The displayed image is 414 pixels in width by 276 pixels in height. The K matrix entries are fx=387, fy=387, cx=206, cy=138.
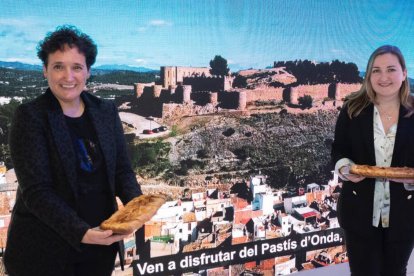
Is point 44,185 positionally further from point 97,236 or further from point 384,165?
point 384,165

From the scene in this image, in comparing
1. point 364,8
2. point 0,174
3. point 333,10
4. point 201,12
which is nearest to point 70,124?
point 0,174

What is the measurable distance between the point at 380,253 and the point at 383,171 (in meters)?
0.38

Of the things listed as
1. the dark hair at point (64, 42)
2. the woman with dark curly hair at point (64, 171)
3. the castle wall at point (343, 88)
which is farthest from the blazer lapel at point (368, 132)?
the castle wall at point (343, 88)

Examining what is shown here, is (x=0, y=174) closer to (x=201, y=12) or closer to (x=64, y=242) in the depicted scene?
(x=64, y=242)

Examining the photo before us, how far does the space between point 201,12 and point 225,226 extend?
153 cm

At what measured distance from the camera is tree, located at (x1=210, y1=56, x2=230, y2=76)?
2.75m

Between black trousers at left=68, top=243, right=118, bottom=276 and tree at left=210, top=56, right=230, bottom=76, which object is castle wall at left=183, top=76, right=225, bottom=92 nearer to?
tree at left=210, top=56, right=230, bottom=76

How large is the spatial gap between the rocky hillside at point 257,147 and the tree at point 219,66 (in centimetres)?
33

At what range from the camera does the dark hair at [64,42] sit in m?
1.21

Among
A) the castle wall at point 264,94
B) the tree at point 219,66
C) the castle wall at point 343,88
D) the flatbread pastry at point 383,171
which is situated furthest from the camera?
the castle wall at point 343,88

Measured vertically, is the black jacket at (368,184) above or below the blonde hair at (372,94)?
below

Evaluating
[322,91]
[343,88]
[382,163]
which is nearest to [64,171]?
[382,163]

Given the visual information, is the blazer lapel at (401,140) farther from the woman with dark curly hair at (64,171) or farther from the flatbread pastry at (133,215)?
the woman with dark curly hair at (64,171)

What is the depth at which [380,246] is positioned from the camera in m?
1.68
